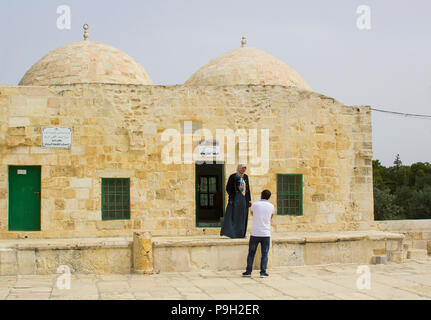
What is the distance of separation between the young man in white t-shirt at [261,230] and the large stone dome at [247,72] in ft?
24.1

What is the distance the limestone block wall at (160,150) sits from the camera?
11.4m

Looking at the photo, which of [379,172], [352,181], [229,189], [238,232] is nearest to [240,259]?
[238,232]

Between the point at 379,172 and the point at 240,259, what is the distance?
124 feet

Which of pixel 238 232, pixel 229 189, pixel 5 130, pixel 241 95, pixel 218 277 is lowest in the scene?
pixel 218 277

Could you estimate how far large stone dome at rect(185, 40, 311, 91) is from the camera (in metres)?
14.5

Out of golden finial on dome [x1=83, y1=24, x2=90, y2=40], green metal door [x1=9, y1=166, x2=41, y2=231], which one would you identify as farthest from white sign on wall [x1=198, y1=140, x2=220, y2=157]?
golden finial on dome [x1=83, y1=24, x2=90, y2=40]

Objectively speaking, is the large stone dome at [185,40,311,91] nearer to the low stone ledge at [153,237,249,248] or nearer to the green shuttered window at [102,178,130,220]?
the green shuttered window at [102,178,130,220]

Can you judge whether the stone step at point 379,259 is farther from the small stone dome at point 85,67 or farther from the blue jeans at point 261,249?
the small stone dome at point 85,67

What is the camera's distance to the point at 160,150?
468 inches

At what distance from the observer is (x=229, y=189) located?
8.83m

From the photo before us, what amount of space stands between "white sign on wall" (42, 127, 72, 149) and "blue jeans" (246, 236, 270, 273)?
5.75m

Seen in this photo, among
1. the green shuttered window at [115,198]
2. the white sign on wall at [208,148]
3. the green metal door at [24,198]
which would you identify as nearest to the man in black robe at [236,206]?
the white sign on wall at [208,148]

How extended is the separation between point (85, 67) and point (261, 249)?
8440 mm

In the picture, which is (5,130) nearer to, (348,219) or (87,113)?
(87,113)
